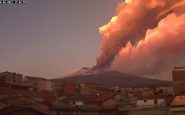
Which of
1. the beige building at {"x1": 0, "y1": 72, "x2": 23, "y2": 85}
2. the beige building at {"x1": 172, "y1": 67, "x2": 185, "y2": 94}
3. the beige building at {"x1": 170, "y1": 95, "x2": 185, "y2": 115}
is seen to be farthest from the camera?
the beige building at {"x1": 0, "y1": 72, "x2": 23, "y2": 85}

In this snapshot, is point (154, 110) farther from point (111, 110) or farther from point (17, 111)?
point (17, 111)

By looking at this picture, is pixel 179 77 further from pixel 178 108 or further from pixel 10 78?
pixel 10 78

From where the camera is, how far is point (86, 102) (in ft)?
241

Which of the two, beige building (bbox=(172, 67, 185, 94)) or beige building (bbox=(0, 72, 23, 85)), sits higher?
beige building (bbox=(0, 72, 23, 85))

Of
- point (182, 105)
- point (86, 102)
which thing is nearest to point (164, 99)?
point (86, 102)

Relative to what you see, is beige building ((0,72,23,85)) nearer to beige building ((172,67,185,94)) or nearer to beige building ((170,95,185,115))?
beige building ((172,67,185,94))

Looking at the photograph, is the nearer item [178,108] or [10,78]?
[178,108]

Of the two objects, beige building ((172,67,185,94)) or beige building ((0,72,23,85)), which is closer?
beige building ((172,67,185,94))

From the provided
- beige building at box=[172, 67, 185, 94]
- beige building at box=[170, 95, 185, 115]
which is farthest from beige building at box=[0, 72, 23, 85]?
beige building at box=[170, 95, 185, 115]

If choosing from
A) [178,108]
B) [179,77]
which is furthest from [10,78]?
[178,108]

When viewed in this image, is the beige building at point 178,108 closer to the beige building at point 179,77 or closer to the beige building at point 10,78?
the beige building at point 179,77

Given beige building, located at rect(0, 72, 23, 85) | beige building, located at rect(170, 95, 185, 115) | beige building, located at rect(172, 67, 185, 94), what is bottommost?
beige building, located at rect(170, 95, 185, 115)

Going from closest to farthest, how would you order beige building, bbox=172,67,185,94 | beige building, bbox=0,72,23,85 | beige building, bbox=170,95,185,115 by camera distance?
beige building, bbox=170,95,185,115 < beige building, bbox=172,67,185,94 < beige building, bbox=0,72,23,85

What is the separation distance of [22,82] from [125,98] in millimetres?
27445
